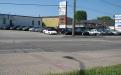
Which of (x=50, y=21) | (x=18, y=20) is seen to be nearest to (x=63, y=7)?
(x=18, y=20)

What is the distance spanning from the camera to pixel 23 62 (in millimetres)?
16141

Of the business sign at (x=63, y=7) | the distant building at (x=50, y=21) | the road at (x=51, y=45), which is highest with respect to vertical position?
the business sign at (x=63, y=7)

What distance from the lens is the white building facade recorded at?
116m

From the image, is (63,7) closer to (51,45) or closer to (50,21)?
(51,45)

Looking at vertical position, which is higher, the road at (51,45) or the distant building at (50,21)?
the distant building at (50,21)

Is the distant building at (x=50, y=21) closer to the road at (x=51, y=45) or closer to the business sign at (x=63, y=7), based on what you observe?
the business sign at (x=63, y=7)

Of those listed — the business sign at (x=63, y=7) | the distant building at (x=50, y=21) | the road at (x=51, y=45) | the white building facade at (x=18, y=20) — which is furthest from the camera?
the distant building at (x=50, y=21)

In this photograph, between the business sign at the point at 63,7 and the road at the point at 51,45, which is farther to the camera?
the business sign at the point at 63,7

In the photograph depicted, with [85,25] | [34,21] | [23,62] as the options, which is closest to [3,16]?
[34,21]

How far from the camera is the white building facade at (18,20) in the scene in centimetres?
11599

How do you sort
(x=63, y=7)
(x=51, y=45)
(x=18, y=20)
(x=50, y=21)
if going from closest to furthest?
(x=51, y=45) → (x=63, y=7) → (x=18, y=20) → (x=50, y=21)

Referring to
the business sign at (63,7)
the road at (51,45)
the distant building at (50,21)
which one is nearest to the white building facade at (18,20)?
the distant building at (50,21)

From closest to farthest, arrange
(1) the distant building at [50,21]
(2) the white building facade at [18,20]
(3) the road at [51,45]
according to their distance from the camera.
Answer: (3) the road at [51,45], (2) the white building facade at [18,20], (1) the distant building at [50,21]

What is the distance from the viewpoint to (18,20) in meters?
123
